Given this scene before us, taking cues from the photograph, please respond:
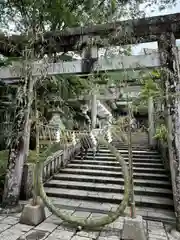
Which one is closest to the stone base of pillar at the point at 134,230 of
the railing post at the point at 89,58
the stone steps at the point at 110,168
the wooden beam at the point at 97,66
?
the wooden beam at the point at 97,66

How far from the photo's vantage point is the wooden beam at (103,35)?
3146mm

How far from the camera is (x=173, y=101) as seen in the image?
2.86 m

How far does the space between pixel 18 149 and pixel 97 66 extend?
2.17 meters

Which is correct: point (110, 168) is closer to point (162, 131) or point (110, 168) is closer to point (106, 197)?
point (106, 197)

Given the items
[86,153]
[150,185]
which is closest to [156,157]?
[150,185]

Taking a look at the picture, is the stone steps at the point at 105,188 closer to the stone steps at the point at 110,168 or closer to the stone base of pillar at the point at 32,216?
the stone steps at the point at 110,168

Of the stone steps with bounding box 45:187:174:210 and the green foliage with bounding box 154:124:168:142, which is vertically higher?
the green foliage with bounding box 154:124:168:142

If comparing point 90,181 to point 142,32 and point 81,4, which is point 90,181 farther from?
point 81,4

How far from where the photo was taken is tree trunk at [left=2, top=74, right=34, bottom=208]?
10.7 feet

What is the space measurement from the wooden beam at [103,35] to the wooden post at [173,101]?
0.24 m

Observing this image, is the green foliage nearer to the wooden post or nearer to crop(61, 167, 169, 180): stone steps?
the wooden post

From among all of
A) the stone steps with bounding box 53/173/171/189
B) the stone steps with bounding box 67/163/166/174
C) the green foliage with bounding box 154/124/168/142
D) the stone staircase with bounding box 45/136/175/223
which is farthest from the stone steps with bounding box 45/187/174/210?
the green foliage with bounding box 154/124/168/142

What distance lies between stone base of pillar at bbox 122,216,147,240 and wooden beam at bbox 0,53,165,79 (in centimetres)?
237

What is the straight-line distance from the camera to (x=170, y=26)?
3.09 meters
